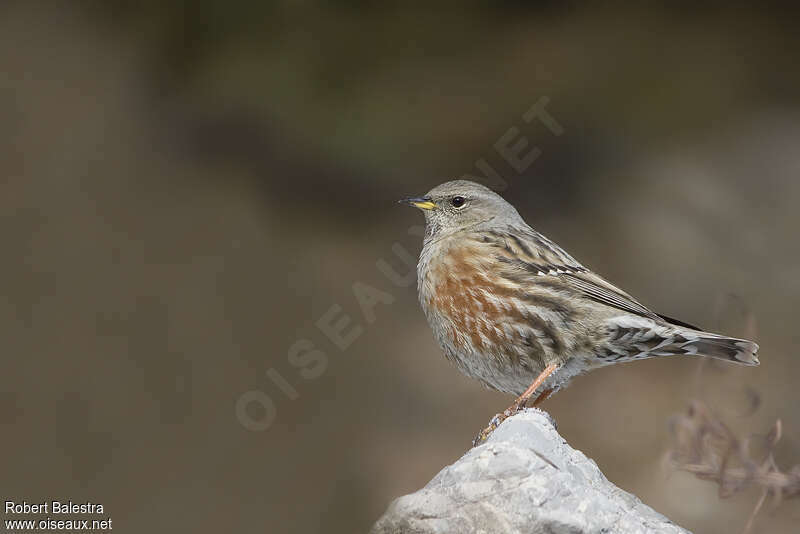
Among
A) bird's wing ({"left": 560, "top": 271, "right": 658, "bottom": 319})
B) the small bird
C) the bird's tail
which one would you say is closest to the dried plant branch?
the bird's tail

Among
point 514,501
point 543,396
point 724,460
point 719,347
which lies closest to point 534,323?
point 543,396

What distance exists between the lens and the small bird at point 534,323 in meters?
4.05

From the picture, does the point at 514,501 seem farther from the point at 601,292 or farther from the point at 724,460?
the point at 724,460

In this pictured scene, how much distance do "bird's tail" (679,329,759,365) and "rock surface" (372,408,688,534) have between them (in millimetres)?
1040

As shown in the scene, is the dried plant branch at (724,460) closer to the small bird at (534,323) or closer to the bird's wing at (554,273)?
the small bird at (534,323)

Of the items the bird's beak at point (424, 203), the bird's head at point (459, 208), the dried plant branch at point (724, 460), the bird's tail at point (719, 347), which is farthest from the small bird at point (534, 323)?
the dried plant branch at point (724, 460)

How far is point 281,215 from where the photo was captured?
6938 mm

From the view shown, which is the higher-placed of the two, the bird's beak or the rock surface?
the bird's beak

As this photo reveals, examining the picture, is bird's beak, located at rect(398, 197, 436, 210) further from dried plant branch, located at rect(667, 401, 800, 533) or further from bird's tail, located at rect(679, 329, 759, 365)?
dried plant branch, located at rect(667, 401, 800, 533)

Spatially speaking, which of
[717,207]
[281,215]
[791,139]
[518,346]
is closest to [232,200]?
[281,215]

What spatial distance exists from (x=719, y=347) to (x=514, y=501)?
1.62 metres

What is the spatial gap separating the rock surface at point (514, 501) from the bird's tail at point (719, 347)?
1040mm

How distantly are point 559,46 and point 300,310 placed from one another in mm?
2935

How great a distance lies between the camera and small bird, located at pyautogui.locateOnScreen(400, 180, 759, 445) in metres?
4.05
